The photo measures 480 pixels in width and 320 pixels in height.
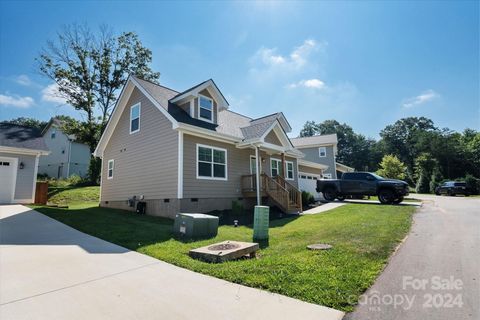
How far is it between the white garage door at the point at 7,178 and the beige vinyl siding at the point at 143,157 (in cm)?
486

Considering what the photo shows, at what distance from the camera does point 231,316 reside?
3.09 m

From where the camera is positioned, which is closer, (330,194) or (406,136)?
(330,194)

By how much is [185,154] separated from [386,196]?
42.4 feet

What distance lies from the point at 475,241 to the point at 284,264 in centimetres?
512

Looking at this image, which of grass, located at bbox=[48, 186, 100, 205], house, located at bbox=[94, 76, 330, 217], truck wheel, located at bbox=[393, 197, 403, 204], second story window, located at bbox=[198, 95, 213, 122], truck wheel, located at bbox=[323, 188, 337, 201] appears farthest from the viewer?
truck wheel, located at bbox=[323, 188, 337, 201]

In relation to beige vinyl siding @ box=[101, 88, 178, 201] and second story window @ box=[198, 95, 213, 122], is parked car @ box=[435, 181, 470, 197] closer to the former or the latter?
second story window @ box=[198, 95, 213, 122]

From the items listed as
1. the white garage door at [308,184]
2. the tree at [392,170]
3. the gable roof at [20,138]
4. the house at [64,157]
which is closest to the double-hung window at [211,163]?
the white garage door at [308,184]

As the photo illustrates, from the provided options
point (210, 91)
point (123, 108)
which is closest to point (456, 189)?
point (210, 91)

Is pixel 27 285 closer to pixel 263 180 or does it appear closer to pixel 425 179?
pixel 263 180

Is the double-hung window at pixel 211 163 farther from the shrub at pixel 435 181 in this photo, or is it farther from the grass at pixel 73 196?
the shrub at pixel 435 181

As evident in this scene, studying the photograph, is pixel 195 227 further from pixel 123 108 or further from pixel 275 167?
pixel 123 108

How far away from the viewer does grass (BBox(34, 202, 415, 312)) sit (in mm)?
3832

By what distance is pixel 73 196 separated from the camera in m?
19.5

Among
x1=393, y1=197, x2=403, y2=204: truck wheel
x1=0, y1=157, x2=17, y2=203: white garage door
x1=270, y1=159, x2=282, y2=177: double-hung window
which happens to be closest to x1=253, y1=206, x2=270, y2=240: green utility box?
x1=270, y1=159, x2=282, y2=177: double-hung window
